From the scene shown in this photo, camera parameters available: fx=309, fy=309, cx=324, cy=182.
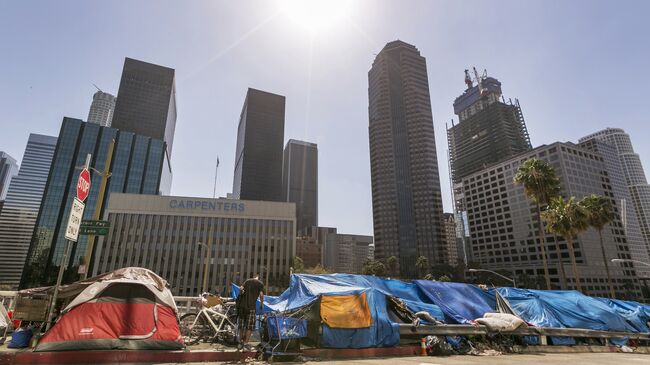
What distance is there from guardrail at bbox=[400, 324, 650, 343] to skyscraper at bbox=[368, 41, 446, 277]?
6028 inches

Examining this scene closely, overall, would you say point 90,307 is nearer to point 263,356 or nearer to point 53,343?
point 53,343

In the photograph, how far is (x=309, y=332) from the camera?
10039 millimetres

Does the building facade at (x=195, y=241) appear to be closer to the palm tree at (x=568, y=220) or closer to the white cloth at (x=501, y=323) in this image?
the palm tree at (x=568, y=220)

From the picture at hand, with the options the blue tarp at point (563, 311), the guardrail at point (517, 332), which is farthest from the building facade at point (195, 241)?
the guardrail at point (517, 332)

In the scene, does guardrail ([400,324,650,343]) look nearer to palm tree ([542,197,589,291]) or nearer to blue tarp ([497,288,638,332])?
blue tarp ([497,288,638,332])

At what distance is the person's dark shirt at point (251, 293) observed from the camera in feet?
31.7

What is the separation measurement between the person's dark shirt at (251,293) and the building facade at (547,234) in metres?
124

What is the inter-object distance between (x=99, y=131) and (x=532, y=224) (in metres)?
190

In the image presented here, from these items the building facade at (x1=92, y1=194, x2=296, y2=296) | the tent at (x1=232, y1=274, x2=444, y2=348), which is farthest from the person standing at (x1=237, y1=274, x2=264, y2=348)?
the building facade at (x1=92, y1=194, x2=296, y2=296)

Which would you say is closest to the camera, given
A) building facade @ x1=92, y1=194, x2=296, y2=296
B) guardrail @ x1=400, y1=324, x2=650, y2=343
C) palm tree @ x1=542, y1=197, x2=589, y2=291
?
guardrail @ x1=400, y1=324, x2=650, y2=343

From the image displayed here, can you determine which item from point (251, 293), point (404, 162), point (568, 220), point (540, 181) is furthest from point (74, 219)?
point (404, 162)

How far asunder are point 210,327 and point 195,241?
A: 8574 centimetres

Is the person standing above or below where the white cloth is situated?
above

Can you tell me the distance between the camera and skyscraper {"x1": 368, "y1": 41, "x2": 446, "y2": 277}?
554ft
